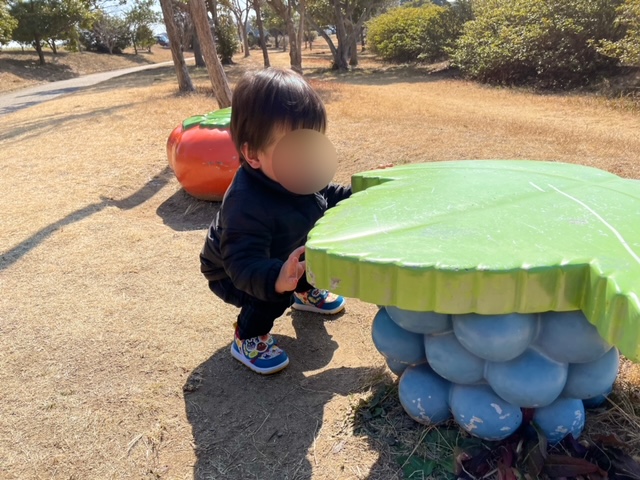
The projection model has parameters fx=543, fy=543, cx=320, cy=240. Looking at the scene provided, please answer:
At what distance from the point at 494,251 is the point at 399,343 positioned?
0.46m

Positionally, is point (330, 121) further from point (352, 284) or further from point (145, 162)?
point (352, 284)

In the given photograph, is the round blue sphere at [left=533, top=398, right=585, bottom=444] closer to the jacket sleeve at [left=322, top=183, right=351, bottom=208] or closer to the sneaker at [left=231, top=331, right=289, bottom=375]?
the sneaker at [left=231, top=331, right=289, bottom=375]

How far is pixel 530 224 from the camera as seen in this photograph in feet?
4.53

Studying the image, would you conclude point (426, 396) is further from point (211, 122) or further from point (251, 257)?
point (211, 122)

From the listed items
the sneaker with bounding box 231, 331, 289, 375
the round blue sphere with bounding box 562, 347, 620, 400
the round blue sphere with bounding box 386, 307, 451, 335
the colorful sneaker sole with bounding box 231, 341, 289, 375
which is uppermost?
the round blue sphere with bounding box 386, 307, 451, 335

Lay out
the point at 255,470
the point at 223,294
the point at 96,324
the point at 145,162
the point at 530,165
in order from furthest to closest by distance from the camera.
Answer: the point at 145,162 < the point at 96,324 < the point at 223,294 < the point at 530,165 < the point at 255,470

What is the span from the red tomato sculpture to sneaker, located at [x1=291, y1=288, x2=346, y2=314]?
6.08ft

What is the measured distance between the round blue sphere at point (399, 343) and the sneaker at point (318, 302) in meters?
0.98

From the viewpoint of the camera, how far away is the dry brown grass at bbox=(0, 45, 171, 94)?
67.0 ft

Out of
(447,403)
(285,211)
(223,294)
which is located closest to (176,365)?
(223,294)

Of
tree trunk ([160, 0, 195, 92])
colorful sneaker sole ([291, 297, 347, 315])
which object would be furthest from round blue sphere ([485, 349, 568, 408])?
tree trunk ([160, 0, 195, 92])

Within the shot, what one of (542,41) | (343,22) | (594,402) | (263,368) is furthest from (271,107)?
(343,22)

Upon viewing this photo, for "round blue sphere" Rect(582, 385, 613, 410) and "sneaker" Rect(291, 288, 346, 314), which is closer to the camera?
"round blue sphere" Rect(582, 385, 613, 410)

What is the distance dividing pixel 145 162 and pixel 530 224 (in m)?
4.75
